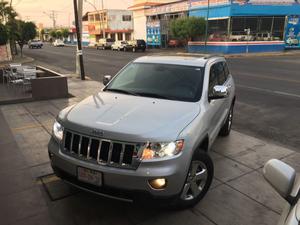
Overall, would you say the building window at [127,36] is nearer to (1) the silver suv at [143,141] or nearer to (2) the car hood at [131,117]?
(1) the silver suv at [143,141]

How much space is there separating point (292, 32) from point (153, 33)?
64.2 ft

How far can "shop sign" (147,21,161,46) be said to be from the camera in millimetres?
44119

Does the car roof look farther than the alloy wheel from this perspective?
Yes

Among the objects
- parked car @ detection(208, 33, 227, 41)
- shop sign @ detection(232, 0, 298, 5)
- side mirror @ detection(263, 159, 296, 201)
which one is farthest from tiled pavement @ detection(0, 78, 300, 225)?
shop sign @ detection(232, 0, 298, 5)

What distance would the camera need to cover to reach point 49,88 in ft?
30.5

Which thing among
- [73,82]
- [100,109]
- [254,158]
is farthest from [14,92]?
[254,158]

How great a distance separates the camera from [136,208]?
11.5 ft

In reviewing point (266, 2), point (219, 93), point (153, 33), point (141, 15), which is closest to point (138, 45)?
point (153, 33)

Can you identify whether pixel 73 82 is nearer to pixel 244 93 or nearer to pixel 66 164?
pixel 244 93

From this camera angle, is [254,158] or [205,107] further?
[254,158]

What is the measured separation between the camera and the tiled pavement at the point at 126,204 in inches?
132

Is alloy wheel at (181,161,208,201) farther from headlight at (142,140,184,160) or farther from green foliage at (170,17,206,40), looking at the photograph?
green foliage at (170,17,206,40)

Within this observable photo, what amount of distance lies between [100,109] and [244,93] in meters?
8.13

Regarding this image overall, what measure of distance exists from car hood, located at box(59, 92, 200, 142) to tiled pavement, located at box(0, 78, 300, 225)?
91 cm
